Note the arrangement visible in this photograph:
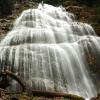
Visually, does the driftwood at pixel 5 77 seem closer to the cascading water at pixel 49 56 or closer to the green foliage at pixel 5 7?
the cascading water at pixel 49 56

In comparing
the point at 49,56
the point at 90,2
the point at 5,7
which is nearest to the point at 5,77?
the point at 49,56

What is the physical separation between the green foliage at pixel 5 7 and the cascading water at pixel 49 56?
4075 millimetres

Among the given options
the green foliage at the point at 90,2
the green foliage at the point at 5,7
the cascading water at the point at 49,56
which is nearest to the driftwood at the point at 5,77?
the cascading water at the point at 49,56

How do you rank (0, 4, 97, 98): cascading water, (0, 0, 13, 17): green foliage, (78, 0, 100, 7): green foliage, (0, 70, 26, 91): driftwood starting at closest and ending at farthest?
1. (0, 70, 26, 91): driftwood
2. (0, 4, 97, 98): cascading water
3. (0, 0, 13, 17): green foliage
4. (78, 0, 100, 7): green foliage

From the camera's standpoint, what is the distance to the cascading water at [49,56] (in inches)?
653

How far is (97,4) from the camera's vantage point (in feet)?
90.4

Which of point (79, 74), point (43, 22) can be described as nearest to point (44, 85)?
point (79, 74)

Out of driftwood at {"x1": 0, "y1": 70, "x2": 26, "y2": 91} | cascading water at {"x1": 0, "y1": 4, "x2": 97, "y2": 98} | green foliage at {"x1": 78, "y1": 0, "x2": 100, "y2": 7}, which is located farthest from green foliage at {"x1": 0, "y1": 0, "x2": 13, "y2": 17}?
driftwood at {"x1": 0, "y1": 70, "x2": 26, "y2": 91}

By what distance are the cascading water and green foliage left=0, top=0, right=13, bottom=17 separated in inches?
160

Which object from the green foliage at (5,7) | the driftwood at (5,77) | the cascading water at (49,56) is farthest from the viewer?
the green foliage at (5,7)

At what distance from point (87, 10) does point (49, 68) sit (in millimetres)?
10817

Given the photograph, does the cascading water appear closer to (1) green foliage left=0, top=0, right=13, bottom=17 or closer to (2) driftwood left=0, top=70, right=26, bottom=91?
(2) driftwood left=0, top=70, right=26, bottom=91

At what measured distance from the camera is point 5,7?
2603 centimetres

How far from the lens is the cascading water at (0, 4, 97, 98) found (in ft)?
54.4
